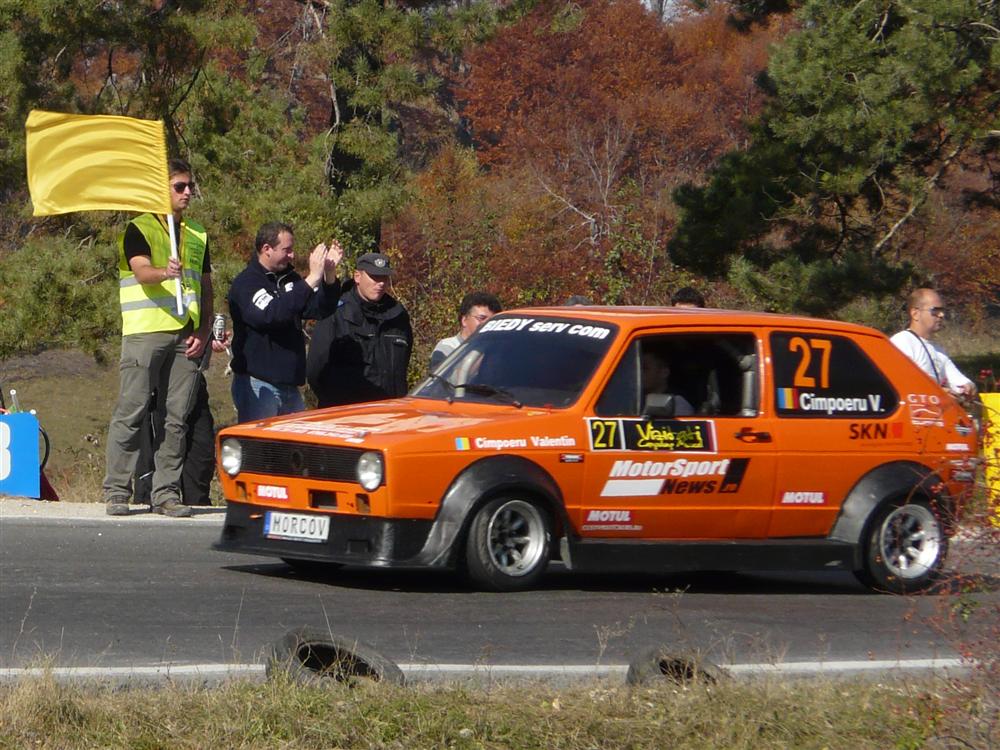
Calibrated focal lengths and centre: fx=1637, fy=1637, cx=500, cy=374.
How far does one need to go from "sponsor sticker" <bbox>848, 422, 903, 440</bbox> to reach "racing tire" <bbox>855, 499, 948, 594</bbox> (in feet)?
1.40

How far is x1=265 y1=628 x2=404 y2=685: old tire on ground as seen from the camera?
19.2 ft

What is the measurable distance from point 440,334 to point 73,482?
25.6 feet

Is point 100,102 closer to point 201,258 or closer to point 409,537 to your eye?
point 201,258

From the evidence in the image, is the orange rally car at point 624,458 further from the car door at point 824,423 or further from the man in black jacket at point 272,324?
the man in black jacket at point 272,324

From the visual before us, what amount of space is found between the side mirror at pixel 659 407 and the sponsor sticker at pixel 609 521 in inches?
22.3

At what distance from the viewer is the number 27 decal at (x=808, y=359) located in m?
9.84

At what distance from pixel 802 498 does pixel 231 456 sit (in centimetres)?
334

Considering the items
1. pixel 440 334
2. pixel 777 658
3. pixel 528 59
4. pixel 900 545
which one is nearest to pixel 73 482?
pixel 440 334

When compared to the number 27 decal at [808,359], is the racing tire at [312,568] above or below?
below

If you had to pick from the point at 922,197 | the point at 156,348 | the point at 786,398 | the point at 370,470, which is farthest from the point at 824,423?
the point at 922,197

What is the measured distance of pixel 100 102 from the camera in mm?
23609

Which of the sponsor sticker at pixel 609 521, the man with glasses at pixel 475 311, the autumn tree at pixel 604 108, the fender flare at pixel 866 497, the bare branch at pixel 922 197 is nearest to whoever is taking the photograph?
the sponsor sticker at pixel 609 521

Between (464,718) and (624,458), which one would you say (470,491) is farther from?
(464,718)

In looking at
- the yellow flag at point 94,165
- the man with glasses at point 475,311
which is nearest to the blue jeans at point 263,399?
the man with glasses at point 475,311
